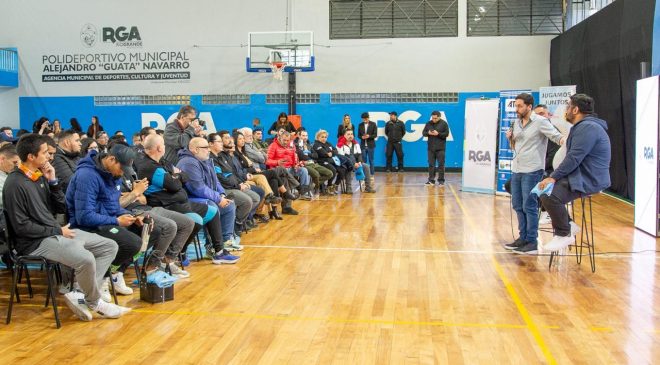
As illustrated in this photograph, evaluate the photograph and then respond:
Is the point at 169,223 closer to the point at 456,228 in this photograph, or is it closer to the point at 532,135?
the point at 532,135

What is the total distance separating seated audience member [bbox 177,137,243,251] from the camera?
5992mm

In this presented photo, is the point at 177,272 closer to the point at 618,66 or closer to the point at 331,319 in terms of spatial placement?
the point at 331,319

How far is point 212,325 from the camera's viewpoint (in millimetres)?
4164

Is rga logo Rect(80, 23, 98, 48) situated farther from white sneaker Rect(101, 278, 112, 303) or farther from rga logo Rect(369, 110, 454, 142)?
white sneaker Rect(101, 278, 112, 303)

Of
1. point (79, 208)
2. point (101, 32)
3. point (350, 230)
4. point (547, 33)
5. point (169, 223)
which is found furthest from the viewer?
point (101, 32)

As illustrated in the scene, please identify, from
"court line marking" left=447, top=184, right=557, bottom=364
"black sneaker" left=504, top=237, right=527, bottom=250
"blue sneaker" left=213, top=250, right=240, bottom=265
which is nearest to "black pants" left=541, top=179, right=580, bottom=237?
"court line marking" left=447, top=184, right=557, bottom=364

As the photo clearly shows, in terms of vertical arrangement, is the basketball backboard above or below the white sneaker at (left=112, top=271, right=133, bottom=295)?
above

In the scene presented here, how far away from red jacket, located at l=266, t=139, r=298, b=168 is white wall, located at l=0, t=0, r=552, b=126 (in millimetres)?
7274

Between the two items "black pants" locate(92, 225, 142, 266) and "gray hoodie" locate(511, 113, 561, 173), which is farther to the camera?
"gray hoodie" locate(511, 113, 561, 173)

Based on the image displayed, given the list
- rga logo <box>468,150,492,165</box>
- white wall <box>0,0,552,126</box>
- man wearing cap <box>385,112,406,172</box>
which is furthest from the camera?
white wall <box>0,0,552,126</box>

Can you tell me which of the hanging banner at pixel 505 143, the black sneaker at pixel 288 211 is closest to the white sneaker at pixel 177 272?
the black sneaker at pixel 288 211

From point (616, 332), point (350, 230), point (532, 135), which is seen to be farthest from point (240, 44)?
point (616, 332)

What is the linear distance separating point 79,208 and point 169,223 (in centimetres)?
82

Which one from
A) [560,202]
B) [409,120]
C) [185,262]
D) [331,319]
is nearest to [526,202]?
[560,202]
